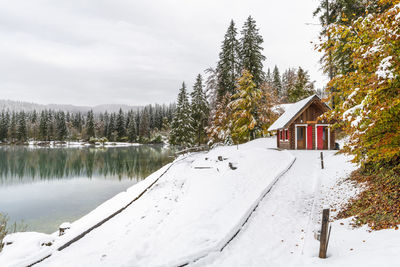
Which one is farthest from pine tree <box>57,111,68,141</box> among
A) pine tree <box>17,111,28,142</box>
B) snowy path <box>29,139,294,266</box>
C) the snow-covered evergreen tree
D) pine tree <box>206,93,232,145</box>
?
snowy path <box>29,139,294,266</box>

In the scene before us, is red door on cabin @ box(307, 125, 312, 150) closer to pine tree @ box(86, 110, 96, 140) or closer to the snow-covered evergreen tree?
the snow-covered evergreen tree

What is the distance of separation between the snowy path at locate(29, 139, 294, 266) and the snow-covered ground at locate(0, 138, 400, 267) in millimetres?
31

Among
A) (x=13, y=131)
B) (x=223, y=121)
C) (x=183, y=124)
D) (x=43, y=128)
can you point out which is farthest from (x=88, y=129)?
(x=223, y=121)

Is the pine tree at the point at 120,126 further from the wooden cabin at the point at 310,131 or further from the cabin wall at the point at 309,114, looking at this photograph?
the cabin wall at the point at 309,114

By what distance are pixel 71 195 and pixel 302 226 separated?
816 inches

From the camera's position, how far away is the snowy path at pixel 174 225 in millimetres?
6590

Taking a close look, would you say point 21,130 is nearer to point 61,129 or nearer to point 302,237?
point 61,129

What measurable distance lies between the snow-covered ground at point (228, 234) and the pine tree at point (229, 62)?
24127mm

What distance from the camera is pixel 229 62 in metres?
34.4

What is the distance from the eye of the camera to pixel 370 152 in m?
6.78

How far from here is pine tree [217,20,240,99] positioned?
113 ft

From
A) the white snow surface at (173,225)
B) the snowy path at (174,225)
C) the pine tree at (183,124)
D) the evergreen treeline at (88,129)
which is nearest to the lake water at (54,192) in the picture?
the white snow surface at (173,225)

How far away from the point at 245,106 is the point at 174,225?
23.9 m

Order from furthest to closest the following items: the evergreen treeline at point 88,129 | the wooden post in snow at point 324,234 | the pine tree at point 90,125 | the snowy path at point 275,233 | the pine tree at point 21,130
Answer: the pine tree at point 90,125
the pine tree at point 21,130
the evergreen treeline at point 88,129
the snowy path at point 275,233
the wooden post in snow at point 324,234
